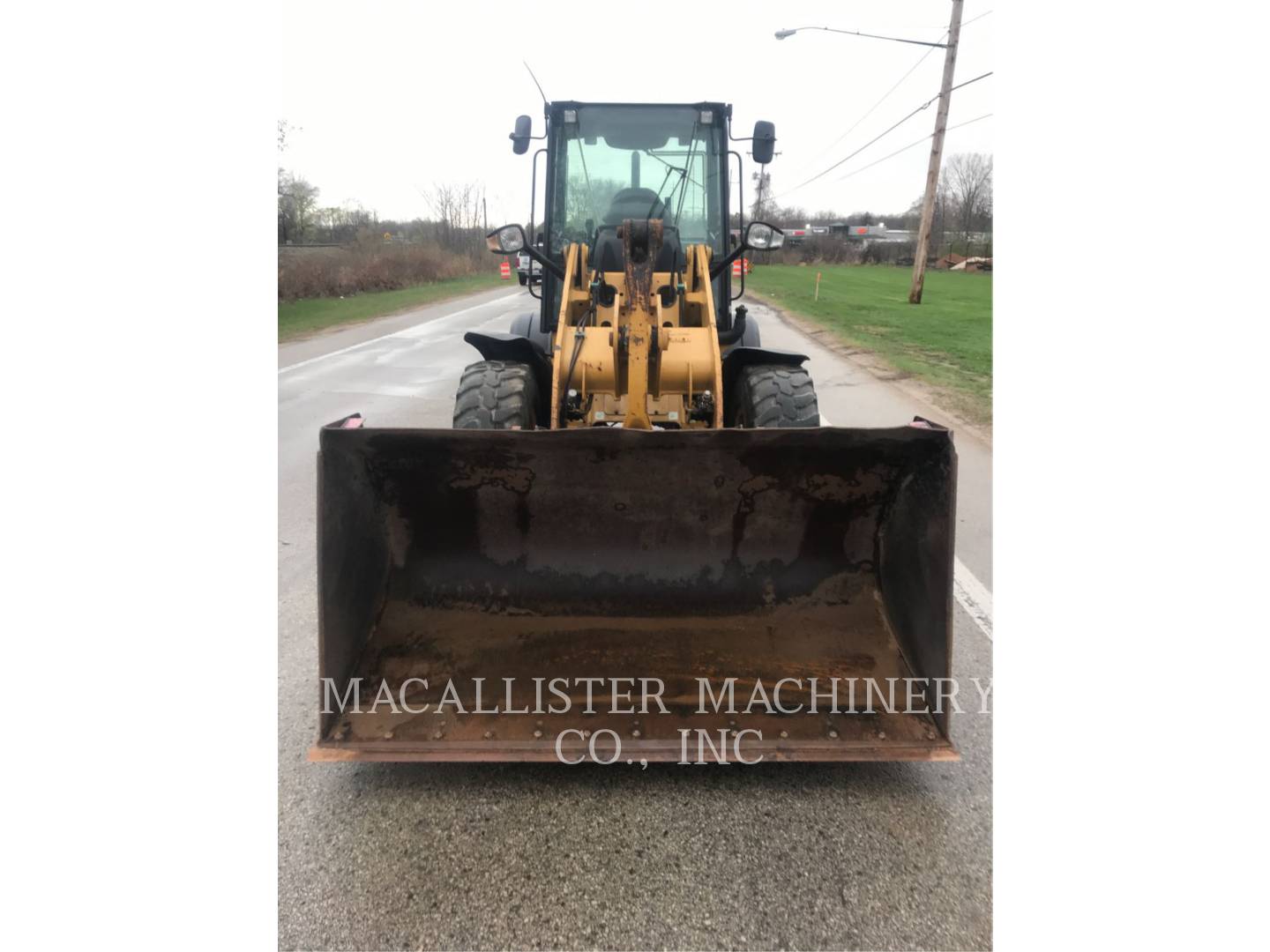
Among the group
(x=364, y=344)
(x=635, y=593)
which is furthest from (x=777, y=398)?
(x=364, y=344)

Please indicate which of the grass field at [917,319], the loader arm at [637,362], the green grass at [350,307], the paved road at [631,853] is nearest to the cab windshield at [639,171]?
the loader arm at [637,362]

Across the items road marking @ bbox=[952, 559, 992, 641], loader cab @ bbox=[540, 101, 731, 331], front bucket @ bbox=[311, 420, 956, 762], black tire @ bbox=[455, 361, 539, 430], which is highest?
loader cab @ bbox=[540, 101, 731, 331]

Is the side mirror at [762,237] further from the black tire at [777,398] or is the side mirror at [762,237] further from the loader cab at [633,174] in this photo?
the black tire at [777,398]

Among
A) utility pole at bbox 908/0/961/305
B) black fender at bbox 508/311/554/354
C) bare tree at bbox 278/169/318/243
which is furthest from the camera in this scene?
bare tree at bbox 278/169/318/243

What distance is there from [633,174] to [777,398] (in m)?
2.24

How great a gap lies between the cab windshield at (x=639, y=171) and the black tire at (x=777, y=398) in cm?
134

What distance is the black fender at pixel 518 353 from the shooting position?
4531 mm

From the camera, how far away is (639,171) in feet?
17.2

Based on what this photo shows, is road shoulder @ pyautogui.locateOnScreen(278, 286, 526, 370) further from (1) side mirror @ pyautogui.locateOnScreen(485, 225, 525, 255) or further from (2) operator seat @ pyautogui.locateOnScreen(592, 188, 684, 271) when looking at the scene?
(1) side mirror @ pyautogui.locateOnScreen(485, 225, 525, 255)

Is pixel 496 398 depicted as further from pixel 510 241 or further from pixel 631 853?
pixel 631 853

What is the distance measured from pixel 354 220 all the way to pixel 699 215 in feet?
118

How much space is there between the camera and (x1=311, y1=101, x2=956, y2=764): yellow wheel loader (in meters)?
2.55

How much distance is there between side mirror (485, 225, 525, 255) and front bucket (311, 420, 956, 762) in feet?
6.03

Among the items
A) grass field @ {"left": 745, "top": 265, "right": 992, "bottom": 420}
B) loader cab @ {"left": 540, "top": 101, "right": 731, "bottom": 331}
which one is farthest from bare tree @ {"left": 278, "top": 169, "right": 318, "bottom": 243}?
loader cab @ {"left": 540, "top": 101, "right": 731, "bottom": 331}
